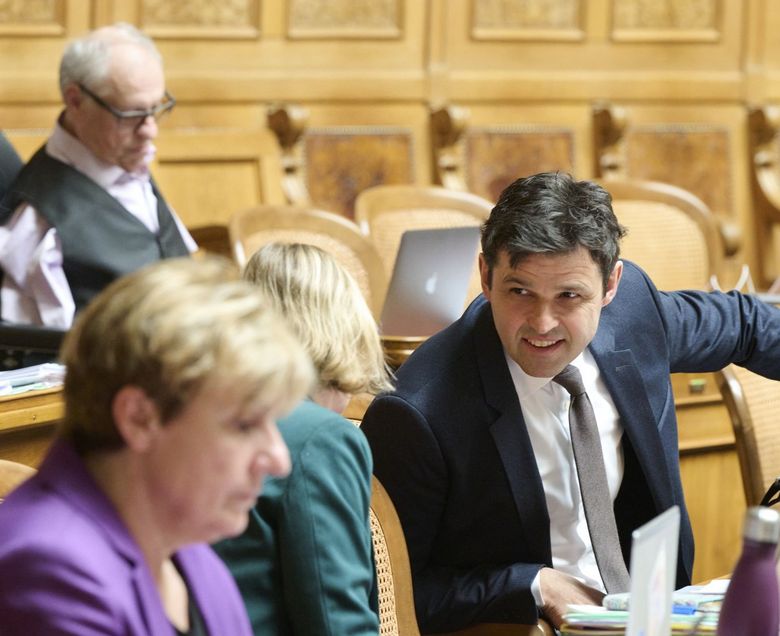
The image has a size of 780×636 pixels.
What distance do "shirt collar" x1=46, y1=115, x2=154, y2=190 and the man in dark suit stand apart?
1.69m

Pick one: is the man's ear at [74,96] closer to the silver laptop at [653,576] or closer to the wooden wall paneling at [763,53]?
the silver laptop at [653,576]

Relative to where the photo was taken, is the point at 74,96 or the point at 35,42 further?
the point at 35,42

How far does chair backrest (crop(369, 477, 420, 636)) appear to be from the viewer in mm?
1932

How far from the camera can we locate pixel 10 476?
5.28 ft

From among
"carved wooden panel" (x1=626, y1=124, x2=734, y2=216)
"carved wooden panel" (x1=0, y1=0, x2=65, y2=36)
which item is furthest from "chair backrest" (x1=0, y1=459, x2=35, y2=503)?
"carved wooden panel" (x1=626, y1=124, x2=734, y2=216)

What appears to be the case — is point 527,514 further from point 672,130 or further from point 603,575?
point 672,130

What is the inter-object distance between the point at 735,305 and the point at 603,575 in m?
0.74

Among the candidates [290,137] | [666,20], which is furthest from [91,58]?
[666,20]

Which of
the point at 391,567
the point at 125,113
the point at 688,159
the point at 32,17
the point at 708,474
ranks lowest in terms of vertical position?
the point at 708,474

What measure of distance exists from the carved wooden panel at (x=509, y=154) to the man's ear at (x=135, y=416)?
4.36 m

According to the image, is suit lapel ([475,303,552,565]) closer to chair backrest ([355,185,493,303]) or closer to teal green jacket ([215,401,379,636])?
teal green jacket ([215,401,379,636])

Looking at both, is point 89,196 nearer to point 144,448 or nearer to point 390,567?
point 390,567

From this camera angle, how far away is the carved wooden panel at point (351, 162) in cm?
518

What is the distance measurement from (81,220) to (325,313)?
2051mm
